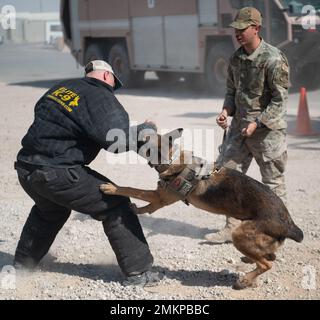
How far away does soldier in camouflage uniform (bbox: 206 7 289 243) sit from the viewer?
5094mm

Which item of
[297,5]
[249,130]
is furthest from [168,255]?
[297,5]

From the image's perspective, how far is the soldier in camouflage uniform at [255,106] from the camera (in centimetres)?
509

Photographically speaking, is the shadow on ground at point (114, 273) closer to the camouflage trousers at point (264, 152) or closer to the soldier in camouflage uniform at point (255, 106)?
the soldier in camouflage uniform at point (255, 106)

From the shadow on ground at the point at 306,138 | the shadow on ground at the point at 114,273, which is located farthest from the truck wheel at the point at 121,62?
the shadow on ground at the point at 114,273

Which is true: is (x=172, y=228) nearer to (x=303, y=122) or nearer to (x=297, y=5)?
(x=303, y=122)

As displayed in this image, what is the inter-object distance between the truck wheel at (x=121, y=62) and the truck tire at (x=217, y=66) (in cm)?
286

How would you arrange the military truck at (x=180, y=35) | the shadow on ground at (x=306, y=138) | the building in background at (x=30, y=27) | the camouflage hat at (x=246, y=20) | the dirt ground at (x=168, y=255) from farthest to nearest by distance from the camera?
the building in background at (x=30, y=27)
the military truck at (x=180, y=35)
the shadow on ground at (x=306, y=138)
the camouflage hat at (x=246, y=20)
the dirt ground at (x=168, y=255)

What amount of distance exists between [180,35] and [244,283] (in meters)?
11.3

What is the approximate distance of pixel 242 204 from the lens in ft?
14.5

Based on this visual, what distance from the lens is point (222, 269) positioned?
4.98 m
